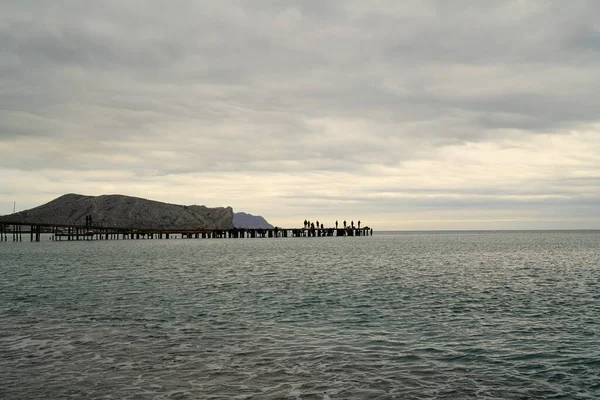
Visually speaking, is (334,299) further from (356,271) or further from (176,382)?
(356,271)

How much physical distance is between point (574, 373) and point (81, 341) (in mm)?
15467

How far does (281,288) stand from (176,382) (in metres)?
23.1

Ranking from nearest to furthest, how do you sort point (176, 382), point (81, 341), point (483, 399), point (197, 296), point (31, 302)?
point (483, 399) < point (176, 382) < point (81, 341) < point (31, 302) < point (197, 296)

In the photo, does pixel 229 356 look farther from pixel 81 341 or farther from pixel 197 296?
pixel 197 296

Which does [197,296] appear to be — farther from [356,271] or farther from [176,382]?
[356,271]

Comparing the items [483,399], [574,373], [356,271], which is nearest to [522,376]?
[574,373]

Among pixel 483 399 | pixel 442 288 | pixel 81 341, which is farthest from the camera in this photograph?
pixel 442 288

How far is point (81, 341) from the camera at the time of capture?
1894 cm

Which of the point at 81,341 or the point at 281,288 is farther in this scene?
the point at 281,288

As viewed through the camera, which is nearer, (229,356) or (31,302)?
(229,356)

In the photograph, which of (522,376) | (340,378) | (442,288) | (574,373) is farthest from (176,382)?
(442,288)

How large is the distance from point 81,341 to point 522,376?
14090 mm

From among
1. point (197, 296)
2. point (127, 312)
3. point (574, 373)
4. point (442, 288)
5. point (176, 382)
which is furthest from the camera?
point (442, 288)

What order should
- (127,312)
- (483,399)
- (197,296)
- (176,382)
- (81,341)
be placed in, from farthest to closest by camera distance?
(197,296)
(127,312)
(81,341)
(176,382)
(483,399)
